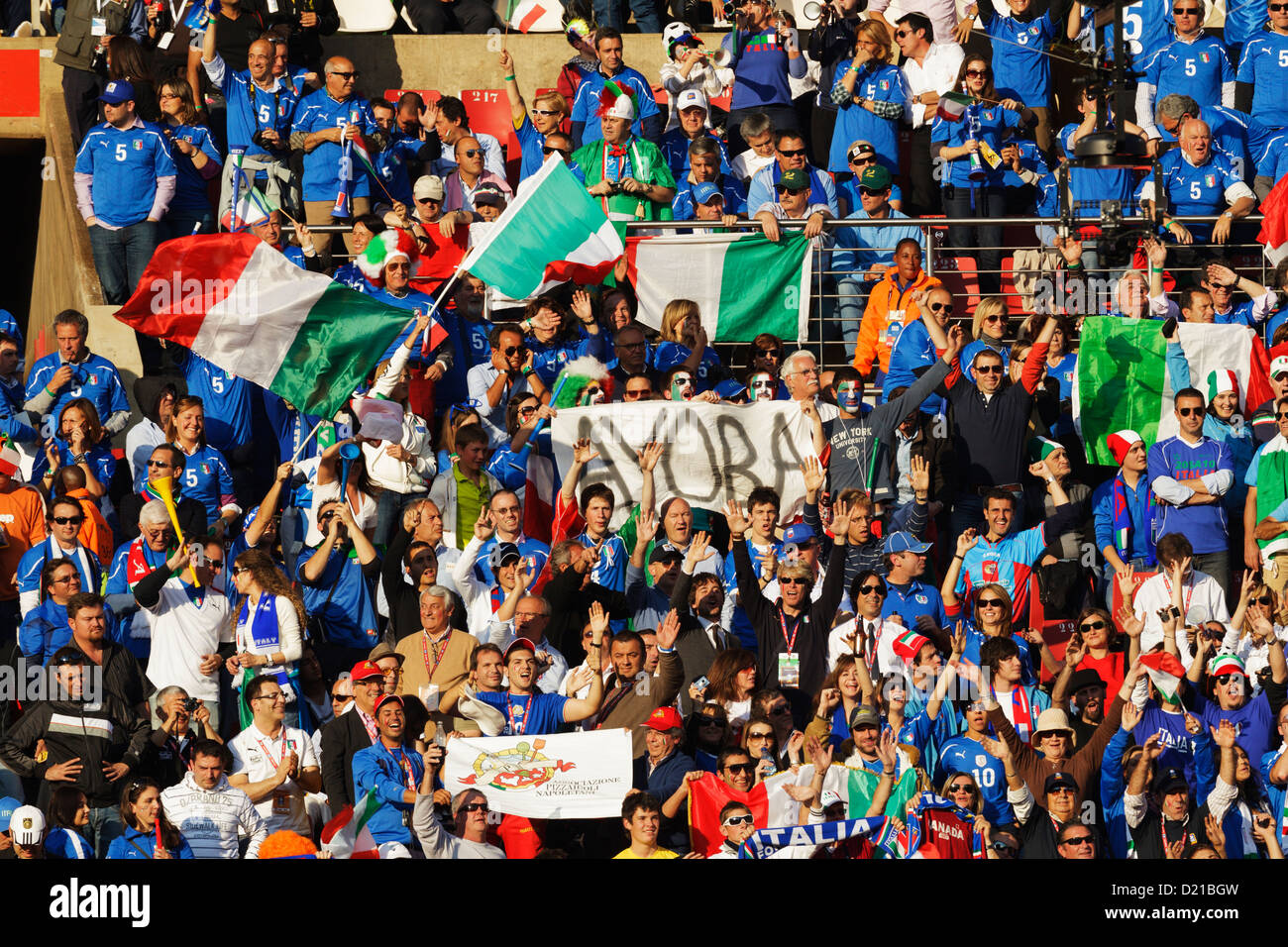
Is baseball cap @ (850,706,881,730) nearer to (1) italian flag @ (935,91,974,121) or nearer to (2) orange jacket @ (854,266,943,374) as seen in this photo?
(2) orange jacket @ (854,266,943,374)

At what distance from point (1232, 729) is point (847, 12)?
277 inches

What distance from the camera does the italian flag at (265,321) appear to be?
53.7 feet

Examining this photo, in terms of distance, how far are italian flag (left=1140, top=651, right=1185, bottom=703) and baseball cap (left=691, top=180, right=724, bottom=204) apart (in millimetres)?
4734

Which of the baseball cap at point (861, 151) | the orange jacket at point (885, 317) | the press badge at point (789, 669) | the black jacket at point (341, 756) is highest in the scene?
the baseball cap at point (861, 151)

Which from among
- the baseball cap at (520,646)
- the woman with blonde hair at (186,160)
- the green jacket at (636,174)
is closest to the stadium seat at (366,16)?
the woman with blonde hair at (186,160)

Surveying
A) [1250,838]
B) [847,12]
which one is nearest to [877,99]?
[847,12]

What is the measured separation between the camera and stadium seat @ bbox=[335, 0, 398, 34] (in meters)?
21.3

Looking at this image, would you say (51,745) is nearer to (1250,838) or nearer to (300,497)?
(300,497)

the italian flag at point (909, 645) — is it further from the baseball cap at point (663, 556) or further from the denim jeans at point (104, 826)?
the denim jeans at point (104, 826)

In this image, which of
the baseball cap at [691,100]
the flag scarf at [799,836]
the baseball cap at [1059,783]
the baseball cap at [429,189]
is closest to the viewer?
the flag scarf at [799,836]

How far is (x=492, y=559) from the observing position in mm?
15234

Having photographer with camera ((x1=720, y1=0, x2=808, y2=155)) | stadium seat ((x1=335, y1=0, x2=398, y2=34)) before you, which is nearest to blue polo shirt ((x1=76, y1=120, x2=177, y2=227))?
stadium seat ((x1=335, y1=0, x2=398, y2=34))

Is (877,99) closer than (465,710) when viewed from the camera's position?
No

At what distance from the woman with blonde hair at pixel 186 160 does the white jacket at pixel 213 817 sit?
5379 mm
